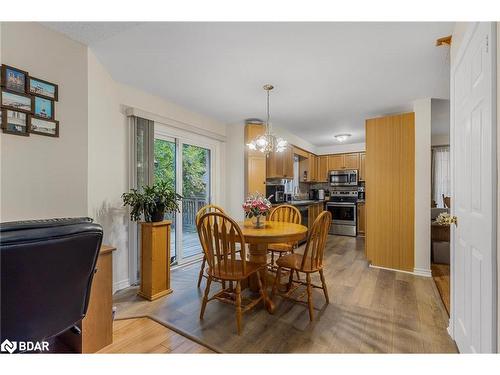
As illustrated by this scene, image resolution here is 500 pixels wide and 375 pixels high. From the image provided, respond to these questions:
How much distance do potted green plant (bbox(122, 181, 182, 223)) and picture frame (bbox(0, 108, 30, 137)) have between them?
987mm

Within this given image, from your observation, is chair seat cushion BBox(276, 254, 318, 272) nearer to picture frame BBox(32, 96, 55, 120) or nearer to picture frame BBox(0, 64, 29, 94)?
picture frame BBox(32, 96, 55, 120)

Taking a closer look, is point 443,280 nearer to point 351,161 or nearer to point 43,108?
point 351,161

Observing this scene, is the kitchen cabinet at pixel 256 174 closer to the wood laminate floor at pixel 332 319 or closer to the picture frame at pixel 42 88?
the wood laminate floor at pixel 332 319

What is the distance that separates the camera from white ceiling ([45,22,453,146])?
70.9 inches

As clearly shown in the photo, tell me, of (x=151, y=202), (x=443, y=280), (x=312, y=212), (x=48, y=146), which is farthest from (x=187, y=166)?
(x=443, y=280)

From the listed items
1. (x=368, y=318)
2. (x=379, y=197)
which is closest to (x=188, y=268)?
(x=368, y=318)

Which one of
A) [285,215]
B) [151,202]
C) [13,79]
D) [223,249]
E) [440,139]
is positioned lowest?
[223,249]

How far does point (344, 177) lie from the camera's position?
5.84 metres

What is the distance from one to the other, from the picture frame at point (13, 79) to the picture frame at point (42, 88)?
3 centimetres

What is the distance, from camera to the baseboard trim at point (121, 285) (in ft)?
8.57

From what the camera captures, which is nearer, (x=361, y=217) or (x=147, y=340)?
(x=147, y=340)

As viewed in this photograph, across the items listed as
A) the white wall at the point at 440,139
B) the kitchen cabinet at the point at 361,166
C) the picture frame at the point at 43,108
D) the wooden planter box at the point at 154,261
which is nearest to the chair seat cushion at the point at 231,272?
the wooden planter box at the point at 154,261

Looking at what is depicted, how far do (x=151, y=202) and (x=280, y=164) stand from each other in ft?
9.18
